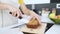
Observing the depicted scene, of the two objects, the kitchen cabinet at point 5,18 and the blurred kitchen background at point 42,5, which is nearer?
the kitchen cabinet at point 5,18

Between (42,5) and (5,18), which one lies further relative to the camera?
(42,5)

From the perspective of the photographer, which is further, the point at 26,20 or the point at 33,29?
the point at 26,20

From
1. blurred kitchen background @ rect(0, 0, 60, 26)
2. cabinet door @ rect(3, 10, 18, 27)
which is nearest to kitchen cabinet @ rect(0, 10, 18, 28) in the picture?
cabinet door @ rect(3, 10, 18, 27)

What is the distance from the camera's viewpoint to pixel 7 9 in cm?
111

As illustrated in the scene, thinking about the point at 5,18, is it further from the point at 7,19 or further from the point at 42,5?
the point at 42,5

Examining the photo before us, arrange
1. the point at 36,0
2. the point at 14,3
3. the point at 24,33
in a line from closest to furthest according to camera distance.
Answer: the point at 24,33, the point at 14,3, the point at 36,0

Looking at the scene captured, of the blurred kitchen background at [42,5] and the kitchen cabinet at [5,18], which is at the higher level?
the blurred kitchen background at [42,5]

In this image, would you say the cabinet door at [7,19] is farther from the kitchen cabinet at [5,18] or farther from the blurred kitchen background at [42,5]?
the blurred kitchen background at [42,5]

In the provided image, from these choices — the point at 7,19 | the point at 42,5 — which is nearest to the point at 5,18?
the point at 7,19

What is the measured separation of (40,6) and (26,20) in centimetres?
30

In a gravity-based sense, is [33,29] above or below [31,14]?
below

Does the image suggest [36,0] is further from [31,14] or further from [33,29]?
[33,29]

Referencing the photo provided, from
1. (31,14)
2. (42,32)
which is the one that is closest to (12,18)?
(31,14)

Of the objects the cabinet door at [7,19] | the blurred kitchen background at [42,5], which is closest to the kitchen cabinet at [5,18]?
the cabinet door at [7,19]
